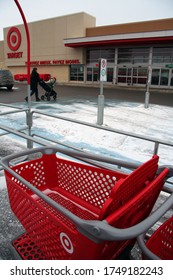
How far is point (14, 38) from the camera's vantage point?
33.4 meters

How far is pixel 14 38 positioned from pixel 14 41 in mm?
407

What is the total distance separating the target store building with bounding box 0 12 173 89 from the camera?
22.7m

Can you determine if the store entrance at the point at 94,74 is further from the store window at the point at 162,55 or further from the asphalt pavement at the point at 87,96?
the store window at the point at 162,55

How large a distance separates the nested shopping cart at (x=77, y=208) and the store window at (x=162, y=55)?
23.6 meters

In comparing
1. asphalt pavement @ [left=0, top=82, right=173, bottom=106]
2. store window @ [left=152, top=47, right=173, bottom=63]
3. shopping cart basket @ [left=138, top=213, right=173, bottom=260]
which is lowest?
shopping cart basket @ [left=138, top=213, right=173, bottom=260]

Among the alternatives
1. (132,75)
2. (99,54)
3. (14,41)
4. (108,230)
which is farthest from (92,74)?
(108,230)

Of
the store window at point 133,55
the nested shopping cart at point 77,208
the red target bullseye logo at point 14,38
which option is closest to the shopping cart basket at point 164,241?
the nested shopping cart at point 77,208

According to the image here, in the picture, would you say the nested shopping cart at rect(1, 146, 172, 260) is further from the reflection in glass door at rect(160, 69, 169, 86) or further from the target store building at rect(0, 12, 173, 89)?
the reflection in glass door at rect(160, 69, 169, 86)

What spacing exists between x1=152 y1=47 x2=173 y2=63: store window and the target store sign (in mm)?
19410

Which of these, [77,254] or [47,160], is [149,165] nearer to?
[77,254]

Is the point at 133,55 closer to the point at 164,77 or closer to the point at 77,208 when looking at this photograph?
the point at 164,77

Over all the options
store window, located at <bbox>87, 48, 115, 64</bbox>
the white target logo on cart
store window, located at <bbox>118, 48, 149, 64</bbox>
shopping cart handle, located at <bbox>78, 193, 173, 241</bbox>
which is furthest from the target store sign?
shopping cart handle, located at <bbox>78, 193, 173, 241</bbox>

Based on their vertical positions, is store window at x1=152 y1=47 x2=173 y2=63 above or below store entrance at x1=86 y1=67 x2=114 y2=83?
above

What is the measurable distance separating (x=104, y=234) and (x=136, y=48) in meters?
26.1
